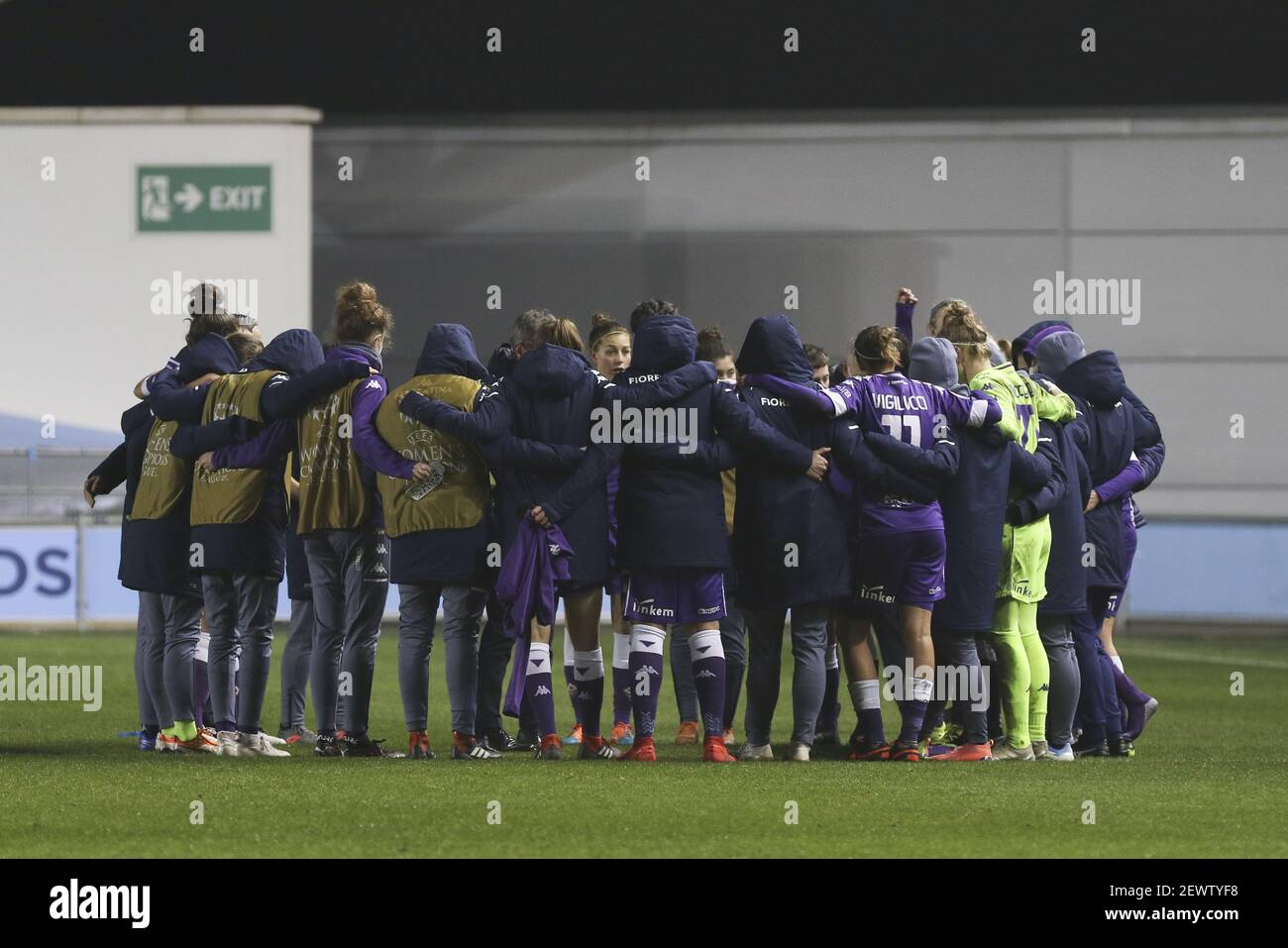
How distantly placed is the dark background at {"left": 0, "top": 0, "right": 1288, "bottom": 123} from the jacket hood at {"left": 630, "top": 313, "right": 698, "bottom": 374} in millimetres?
16644

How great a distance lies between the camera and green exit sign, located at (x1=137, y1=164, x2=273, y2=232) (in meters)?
26.2

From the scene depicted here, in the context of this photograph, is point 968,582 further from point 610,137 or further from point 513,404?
point 610,137

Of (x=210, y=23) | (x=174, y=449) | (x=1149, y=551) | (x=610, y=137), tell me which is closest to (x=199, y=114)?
(x=210, y=23)

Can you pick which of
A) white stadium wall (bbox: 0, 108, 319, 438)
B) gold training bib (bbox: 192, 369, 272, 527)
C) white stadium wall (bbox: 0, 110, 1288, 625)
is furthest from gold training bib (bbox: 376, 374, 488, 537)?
white stadium wall (bbox: 0, 108, 319, 438)

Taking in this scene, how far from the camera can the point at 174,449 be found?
980 cm

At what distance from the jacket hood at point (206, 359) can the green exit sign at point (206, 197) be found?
16649mm

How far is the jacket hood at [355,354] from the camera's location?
31.5ft

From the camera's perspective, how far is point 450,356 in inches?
380

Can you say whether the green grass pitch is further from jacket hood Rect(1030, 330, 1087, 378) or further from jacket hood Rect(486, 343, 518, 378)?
jacket hood Rect(1030, 330, 1087, 378)

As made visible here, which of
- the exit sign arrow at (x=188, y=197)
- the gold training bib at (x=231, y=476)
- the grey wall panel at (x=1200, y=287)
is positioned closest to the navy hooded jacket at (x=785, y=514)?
the gold training bib at (x=231, y=476)

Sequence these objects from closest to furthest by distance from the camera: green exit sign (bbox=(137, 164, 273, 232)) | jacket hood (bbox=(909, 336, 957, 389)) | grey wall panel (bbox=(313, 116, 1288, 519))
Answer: jacket hood (bbox=(909, 336, 957, 389)) → grey wall panel (bbox=(313, 116, 1288, 519)) → green exit sign (bbox=(137, 164, 273, 232))

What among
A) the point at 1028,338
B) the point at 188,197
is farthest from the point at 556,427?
the point at 188,197
